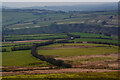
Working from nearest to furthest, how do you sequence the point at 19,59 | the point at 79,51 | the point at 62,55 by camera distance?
the point at 19,59 → the point at 62,55 → the point at 79,51

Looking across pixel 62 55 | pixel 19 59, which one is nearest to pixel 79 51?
pixel 62 55

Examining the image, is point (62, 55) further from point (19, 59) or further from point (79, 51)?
point (19, 59)

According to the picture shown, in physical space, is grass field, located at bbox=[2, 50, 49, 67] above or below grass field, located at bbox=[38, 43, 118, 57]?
below

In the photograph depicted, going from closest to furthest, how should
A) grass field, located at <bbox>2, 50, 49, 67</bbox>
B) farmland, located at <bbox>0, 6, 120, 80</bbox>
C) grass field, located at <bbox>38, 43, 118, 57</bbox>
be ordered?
farmland, located at <bbox>0, 6, 120, 80</bbox>
grass field, located at <bbox>2, 50, 49, 67</bbox>
grass field, located at <bbox>38, 43, 118, 57</bbox>

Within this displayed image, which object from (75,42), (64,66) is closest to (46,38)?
(75,42)

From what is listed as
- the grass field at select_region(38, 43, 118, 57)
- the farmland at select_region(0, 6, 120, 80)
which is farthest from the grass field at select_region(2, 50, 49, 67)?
the grass field at select_region(38, 43, 118, 57)

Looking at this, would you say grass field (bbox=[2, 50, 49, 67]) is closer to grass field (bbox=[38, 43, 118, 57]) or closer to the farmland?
the farmland

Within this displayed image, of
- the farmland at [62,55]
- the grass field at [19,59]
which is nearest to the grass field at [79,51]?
the farmland at [62,55]

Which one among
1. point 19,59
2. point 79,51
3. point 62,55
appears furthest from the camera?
point 79,51

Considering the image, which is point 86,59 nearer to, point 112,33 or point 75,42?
point 75,42
